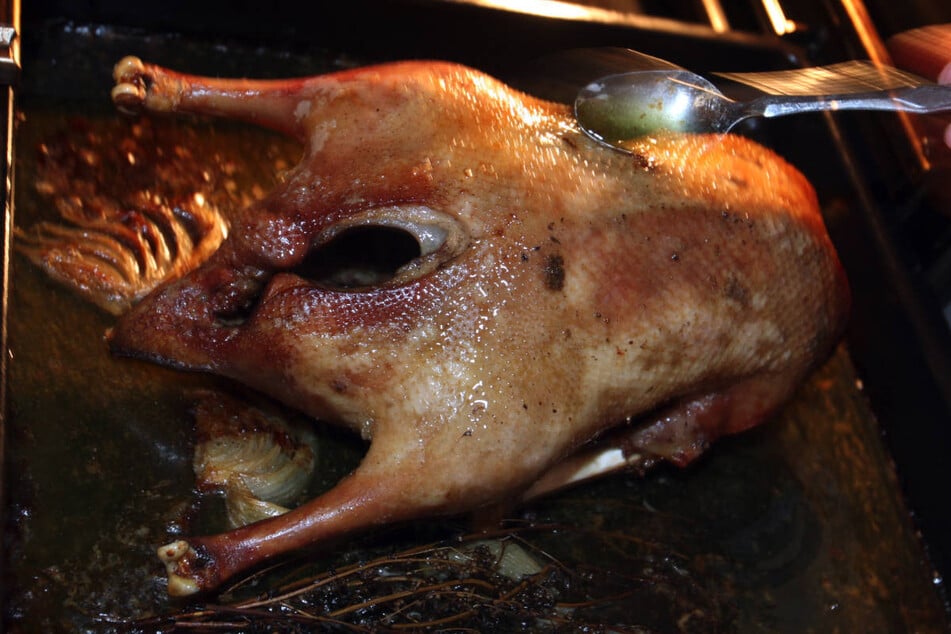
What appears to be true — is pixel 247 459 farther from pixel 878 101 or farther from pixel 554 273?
pixel 878 101

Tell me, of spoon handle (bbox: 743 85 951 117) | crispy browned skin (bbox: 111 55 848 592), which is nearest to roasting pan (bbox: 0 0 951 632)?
crispy browned skin (bbox: 111 55 848 592)

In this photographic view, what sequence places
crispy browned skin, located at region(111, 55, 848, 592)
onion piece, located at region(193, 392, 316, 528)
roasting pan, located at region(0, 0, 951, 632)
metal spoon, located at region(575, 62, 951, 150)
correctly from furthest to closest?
metal spoon, located at region(575, 62, 951, 150) < onion piece, located at region(193, 392, 316, 528) < roasting pan, located at region(0, 0, 951, 632) < crispy browned skin, located at region(111, 55, 848, 592)

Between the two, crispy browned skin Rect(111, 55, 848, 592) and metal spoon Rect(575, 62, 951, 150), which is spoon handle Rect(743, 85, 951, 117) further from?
crispy browned skin Rect(111, 55, 848, 592)

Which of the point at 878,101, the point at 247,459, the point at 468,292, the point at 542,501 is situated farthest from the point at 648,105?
the point at 247,459

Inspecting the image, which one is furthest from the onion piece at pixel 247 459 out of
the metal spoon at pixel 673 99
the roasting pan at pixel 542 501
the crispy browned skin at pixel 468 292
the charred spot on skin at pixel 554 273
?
the metal spoon at pixel 673 99

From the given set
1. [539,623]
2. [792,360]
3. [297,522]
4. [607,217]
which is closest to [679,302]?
[607,217]

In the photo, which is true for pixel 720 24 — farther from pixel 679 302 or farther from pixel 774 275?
pixel 679 302
